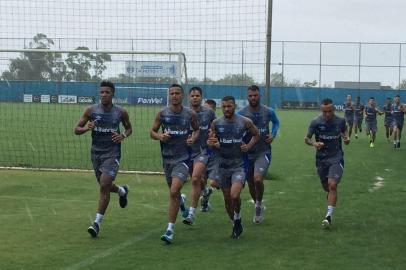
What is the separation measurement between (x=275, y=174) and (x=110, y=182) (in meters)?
7.88

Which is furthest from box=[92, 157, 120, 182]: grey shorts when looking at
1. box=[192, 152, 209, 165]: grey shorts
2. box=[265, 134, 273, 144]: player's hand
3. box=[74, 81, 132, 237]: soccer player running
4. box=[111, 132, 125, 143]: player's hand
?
box=[265, 134, 273, 144]: player's hand

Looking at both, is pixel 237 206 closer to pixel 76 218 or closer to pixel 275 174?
pixel 76 218

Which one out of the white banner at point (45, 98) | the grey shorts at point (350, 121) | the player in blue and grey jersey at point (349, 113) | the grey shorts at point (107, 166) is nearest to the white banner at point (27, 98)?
the white banner at point (45, 98)

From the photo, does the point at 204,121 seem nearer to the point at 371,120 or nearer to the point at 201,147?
the point at 201,147

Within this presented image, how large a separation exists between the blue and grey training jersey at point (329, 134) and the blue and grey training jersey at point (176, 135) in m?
2.22

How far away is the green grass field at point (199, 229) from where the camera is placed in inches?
321

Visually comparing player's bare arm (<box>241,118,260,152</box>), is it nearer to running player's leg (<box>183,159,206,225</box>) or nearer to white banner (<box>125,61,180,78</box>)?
running player's leg (<box>183,159,206,225</box>)

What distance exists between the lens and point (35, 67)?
1955cm

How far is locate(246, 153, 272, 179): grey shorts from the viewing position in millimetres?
10852

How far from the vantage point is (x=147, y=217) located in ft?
36.7

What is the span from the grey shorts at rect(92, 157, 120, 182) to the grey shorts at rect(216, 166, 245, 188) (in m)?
1.47

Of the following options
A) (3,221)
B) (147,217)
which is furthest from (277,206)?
(3,221)

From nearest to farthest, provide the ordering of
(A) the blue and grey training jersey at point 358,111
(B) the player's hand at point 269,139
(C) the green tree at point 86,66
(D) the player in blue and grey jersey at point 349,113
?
(B) the player's hand at point 269,139 → (C) the green tree at point 86,66 → (A) the blue and grey training jersey at point 358,111 → (D) the player in blue and grey jersey at point 349,113

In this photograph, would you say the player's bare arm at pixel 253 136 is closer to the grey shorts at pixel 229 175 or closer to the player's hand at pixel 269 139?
the grey shorts at pixel 229 175
